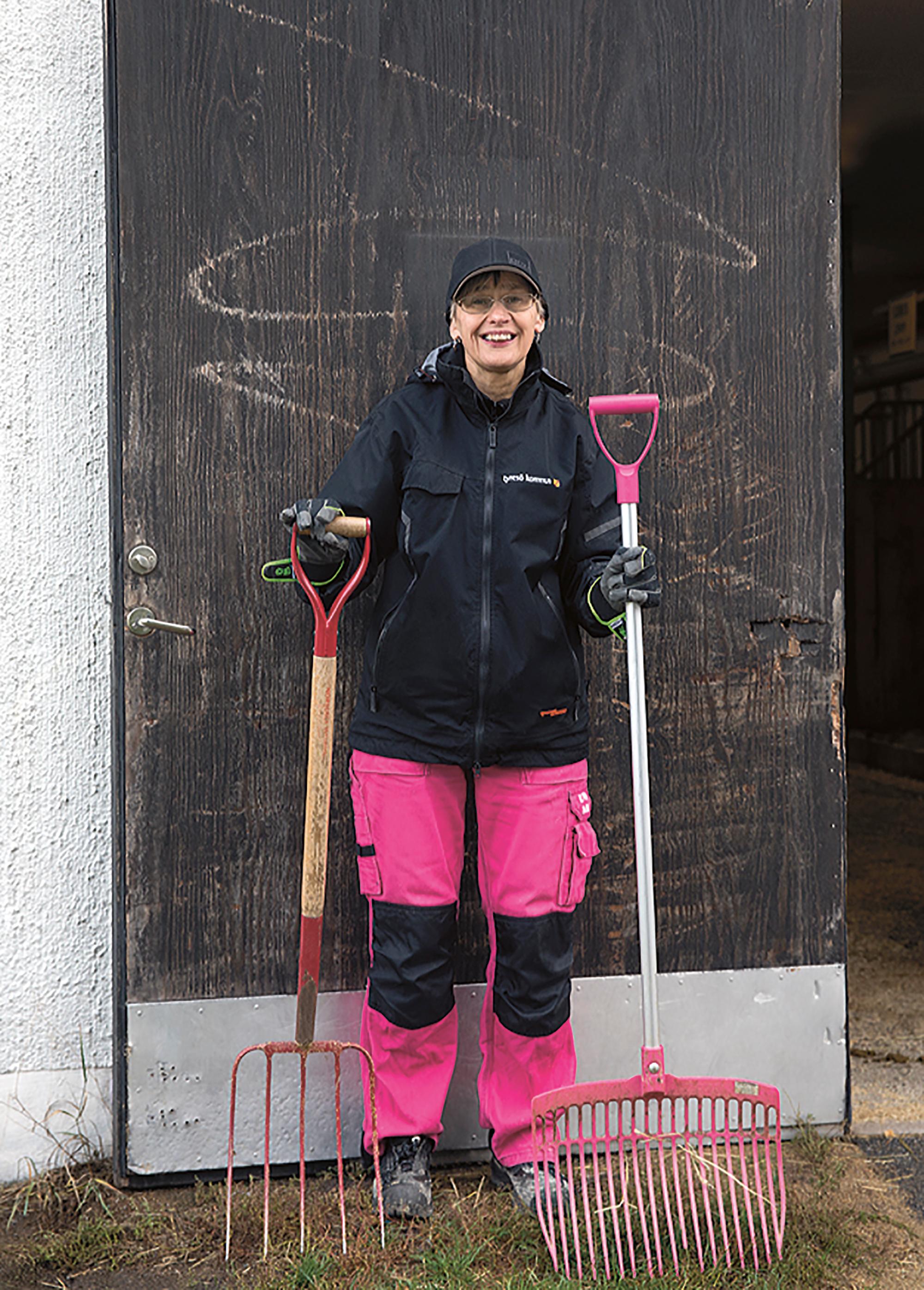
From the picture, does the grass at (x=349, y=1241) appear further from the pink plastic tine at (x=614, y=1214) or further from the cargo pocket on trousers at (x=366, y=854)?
the cargo pocket on trousers at (x=366, y=854)

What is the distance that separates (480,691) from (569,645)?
217 mm

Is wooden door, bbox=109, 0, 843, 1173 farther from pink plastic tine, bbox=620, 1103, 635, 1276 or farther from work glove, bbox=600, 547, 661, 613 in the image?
pink plastic tine, bbox=620, 1103, 635, 1276

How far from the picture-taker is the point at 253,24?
243 centimetres

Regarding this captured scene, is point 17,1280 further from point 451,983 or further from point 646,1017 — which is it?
point 646,1017

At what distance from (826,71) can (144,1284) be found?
285 cm

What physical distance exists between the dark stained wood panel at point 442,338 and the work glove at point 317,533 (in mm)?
364

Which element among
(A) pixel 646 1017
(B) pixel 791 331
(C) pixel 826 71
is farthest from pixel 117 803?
(C) pixel 826 71

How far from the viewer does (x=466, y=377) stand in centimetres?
229

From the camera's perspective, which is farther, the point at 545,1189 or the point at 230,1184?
the point at 545,1189

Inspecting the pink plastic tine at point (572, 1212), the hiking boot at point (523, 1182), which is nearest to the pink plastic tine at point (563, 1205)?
the pink plastic tine at point (572, 1212)

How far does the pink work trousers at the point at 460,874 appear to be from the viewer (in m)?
2.36

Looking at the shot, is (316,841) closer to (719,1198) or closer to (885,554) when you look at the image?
(719,1198)

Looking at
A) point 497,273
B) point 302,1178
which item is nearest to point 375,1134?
point 302,1178

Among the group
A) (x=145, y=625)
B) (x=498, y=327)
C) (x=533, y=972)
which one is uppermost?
(x=498, y=327)
